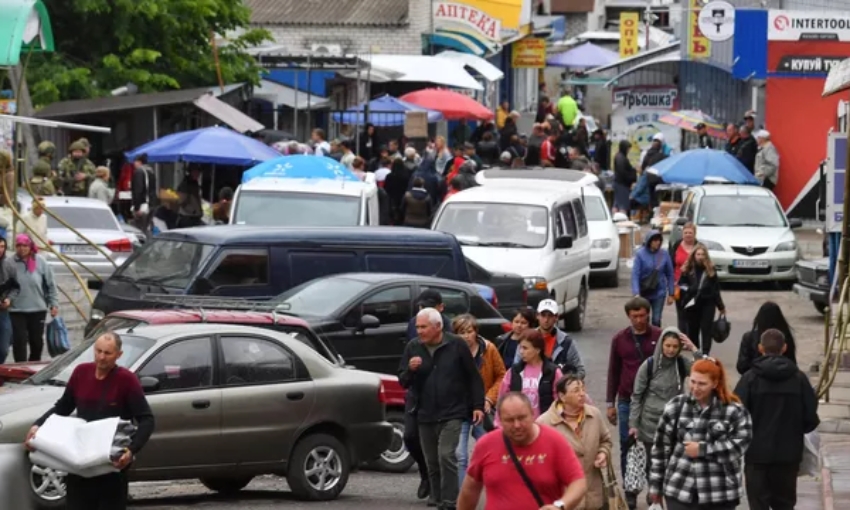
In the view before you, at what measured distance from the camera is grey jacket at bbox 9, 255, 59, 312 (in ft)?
65.0

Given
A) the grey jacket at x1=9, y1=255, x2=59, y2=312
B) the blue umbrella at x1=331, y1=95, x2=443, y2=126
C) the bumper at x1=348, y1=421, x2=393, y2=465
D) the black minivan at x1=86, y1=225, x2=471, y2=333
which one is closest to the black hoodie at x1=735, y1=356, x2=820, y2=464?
the bumper at x1=348, y1=421, x2=393, y2=465

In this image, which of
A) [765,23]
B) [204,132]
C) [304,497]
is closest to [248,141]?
[204,132]

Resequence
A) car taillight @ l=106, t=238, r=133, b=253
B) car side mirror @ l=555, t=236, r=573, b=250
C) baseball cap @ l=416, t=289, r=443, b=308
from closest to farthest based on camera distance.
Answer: baseball cap @ l=416, t=289, r=443, b=308 → car side mirror @ l=555, t=236, r=573, b=250 → car taillight @ l=106, t=238, r=133, b=253

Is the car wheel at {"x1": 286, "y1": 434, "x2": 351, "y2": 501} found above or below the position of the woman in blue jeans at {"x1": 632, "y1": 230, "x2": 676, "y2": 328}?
below

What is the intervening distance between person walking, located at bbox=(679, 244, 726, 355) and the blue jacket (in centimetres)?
36

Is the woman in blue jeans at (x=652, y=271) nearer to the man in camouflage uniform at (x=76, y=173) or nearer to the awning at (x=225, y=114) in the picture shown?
the man in camouflage uniform at (x=76, y=173)

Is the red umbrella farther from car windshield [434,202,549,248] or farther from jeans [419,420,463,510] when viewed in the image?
jeans [419,420,463,510]

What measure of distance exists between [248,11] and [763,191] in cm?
→ 1320

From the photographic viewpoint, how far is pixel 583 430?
11391mm

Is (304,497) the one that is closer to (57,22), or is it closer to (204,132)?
(204,132)

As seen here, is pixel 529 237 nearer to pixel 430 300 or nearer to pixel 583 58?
pixel 430 300

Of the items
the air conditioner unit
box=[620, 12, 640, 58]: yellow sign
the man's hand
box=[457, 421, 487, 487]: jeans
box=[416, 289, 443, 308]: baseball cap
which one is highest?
box=[620, 12, 640, 58]: yellow sign

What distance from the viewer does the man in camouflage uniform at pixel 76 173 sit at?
30641 millimetres

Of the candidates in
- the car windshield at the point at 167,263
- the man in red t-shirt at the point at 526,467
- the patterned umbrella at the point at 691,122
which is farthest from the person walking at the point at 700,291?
the patterned umbrella at the point at 691,122
